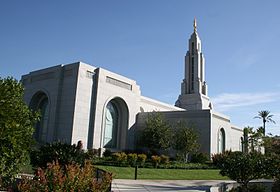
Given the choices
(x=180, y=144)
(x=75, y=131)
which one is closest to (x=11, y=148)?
(x=75, y=131)

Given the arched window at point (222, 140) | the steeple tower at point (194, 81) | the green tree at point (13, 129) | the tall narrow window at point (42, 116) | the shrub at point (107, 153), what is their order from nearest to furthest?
the green tree at point (13, 129), the shrub at point (107, 153), the tall narrow window at point (42, 116), the arched window at point (222, 140), the steeple tower at point (194, 81)

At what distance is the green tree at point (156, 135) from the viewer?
105ft

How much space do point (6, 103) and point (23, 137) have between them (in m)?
1.02

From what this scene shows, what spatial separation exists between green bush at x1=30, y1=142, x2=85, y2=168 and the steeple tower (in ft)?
147

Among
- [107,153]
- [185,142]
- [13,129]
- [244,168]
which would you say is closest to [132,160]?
[107,153]

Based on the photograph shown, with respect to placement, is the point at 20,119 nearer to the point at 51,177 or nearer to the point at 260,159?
the point at 51,177

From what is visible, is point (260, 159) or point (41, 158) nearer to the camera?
point (260, 159)

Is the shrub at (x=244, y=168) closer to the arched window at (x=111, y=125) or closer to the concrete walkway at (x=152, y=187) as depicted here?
the concrete walkway at (x=152, y=187)

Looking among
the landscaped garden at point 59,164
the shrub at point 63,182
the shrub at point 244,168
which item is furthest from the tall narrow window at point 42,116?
the shrub at point 63,182

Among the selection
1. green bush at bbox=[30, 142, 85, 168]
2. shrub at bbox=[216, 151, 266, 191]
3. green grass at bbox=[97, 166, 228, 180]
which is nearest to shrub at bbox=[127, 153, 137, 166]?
green grass at bbox=[97, 166, 228, 180]

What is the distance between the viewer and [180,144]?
30938mm

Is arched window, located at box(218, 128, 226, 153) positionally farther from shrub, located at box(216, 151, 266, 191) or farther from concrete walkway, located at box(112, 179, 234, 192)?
shrub, located at box(216, 151, 266, 191)

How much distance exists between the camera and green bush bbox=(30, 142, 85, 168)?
42.4 ft

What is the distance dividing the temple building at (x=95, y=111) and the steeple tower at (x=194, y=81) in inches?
652
